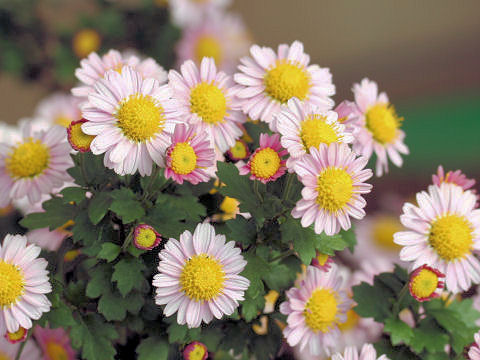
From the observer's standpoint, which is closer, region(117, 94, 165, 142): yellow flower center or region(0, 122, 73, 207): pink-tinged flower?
region(117, 94, 165, 142): yellow flower center

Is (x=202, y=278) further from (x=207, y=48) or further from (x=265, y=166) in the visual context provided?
(x=207, y=48)

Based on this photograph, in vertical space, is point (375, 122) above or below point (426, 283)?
above

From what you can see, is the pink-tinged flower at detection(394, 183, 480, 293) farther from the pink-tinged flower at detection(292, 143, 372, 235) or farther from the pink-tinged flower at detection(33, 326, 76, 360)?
the pink-tinged flower at detection(33, 326, 76, 360)

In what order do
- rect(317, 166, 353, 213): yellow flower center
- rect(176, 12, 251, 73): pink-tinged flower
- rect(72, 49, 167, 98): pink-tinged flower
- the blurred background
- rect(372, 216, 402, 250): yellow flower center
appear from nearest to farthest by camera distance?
rect(317, 166, 353, 213): yellow flower center
rect(72, 49, 167, 98): pink-tinged flower
rect(176, 12, 251, 73): pink-tinged flower
rect(372, 216, 402, 250): yellow flower center
the blurred background

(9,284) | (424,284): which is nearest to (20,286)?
(9,284)

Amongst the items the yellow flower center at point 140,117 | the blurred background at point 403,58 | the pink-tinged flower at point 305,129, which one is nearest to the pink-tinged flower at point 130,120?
the yellow flower center at point 140,117

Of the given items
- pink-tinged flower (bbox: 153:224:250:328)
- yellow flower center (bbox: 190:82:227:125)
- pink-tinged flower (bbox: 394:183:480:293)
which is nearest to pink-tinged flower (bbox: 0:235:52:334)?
pink-tinged flower (bbox: 153:224:250:328)

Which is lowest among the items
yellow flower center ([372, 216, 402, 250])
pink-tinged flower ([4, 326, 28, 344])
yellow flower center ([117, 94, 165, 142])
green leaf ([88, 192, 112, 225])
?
pink-tinged flower ([4, 326, 28, 344])
